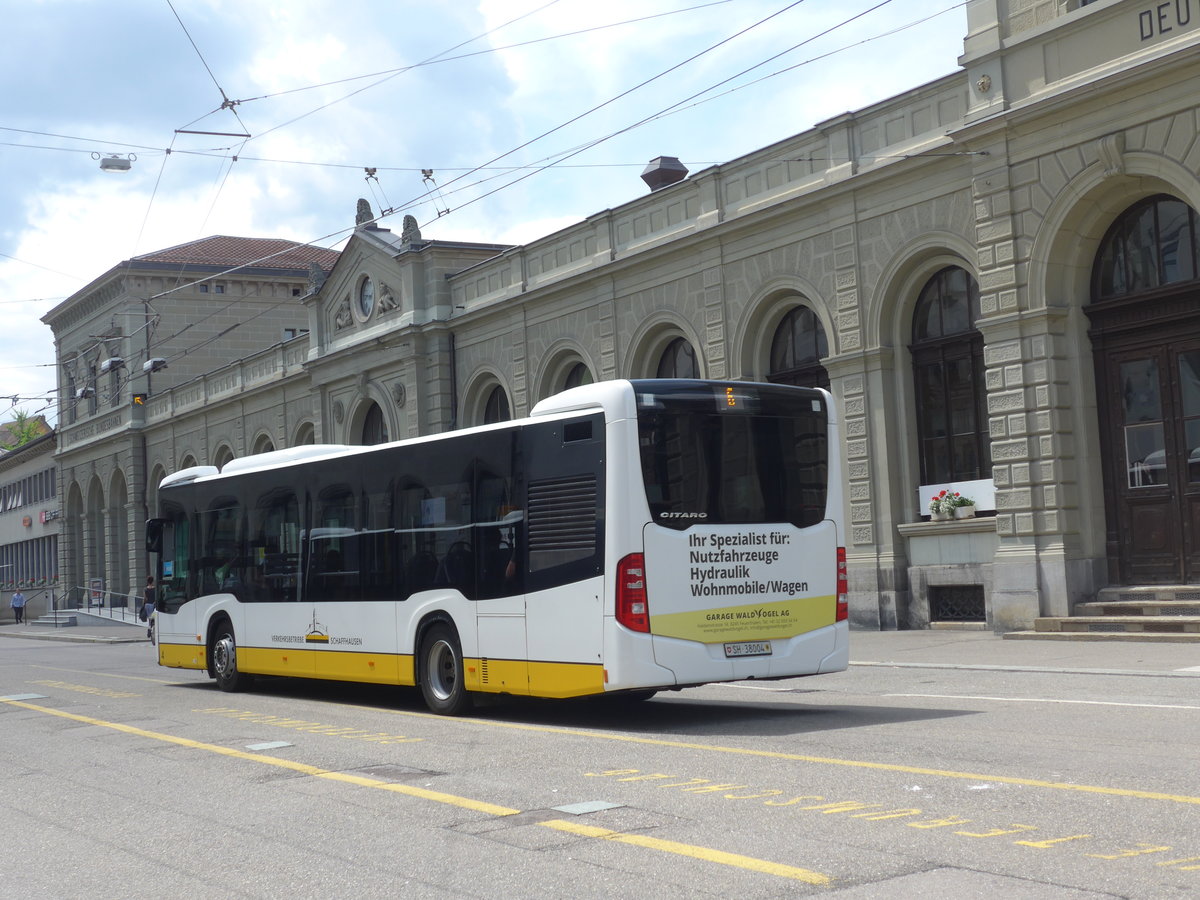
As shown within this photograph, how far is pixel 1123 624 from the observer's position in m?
19.0

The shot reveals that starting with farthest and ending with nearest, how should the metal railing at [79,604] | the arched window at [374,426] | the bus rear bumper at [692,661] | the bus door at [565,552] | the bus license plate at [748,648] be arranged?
the metal railing at [79,604]
the arched window at [374,426]
the bus license plate at [748,648]
the bus door at [565,552]
the bus rear bumper at [692,661]

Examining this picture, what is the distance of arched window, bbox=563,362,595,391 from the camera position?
32.8 m

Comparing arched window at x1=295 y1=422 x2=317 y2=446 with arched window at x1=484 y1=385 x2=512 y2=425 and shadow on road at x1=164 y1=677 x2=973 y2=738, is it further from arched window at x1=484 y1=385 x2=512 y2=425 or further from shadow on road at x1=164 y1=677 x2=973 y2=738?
shadow on road at x1=164 y1=677 x2=973 y2=738

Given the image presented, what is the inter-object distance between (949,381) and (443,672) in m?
12.4

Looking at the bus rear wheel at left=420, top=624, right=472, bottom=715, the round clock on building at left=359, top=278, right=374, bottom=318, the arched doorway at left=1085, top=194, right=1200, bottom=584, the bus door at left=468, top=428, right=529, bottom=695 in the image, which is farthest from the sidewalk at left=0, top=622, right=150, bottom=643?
the bus door at left=468, top=428, right=529, bottom=695

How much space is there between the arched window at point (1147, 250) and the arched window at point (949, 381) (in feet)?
8.25

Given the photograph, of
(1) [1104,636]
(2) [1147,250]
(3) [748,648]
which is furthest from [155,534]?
(2) [1147,250]

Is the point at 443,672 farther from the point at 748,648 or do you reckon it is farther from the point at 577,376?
the point at 577,376

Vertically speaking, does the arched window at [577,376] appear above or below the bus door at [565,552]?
above

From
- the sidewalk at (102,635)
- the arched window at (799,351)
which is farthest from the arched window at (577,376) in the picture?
the sidewalk at (102,635)

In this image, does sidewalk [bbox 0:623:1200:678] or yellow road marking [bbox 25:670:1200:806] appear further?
sidewalk [bbox 0:623:1200:678]

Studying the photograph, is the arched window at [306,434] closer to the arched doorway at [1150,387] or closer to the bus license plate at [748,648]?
the arched doorway at [1150,387]

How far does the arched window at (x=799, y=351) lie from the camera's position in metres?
26.2

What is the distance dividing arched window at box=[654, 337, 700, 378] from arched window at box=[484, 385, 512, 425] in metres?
6.64
